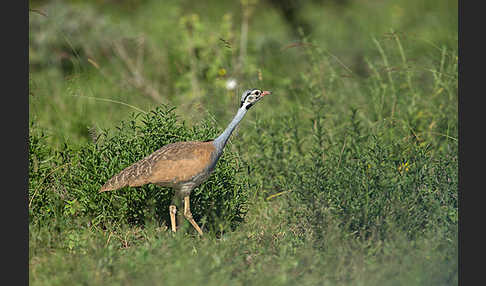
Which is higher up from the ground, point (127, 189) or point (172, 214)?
point (127, 189)

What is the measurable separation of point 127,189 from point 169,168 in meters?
0.56

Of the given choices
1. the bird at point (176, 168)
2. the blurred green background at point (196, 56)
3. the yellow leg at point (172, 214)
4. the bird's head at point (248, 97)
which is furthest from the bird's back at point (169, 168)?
the blurred green background at point (196, 56)

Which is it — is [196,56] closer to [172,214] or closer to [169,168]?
[172,214]

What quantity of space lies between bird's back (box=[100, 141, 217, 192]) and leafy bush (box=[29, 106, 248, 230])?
0.34m

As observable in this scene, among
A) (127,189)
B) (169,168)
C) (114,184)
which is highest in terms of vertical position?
(169,168)

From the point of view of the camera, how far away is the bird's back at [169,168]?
5.11 metres

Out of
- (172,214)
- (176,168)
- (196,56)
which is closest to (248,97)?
(176,168)

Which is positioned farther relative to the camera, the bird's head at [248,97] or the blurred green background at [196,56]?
the blurred green background at [196,56]

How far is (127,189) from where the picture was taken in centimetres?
549

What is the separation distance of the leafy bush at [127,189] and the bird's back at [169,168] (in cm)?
34

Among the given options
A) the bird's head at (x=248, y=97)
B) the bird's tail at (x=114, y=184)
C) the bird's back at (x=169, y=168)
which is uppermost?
the bird's head at (x=248, y=97)

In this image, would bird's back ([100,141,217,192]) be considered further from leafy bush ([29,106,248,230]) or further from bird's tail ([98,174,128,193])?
leafy bush ([29,106,248,230])

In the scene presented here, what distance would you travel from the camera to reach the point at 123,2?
16.2 meters

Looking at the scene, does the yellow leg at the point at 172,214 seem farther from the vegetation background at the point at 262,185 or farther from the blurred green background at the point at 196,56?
the blurred green background at the point at 196,56
